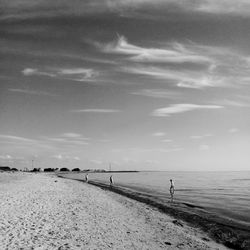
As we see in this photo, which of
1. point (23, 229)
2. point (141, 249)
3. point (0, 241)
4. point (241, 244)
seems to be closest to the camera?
point (0, 241)

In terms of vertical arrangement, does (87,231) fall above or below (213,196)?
above

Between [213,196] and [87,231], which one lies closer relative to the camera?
[87,231]

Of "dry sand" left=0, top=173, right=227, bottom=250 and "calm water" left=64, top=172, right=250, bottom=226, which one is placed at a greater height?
"dry sand" left=0, top=173, right=227, bottom=250

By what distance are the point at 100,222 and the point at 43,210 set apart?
185 inches

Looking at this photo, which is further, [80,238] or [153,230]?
[153,230]

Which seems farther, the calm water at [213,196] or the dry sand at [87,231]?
the calm water at [213,196]

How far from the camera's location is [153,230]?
52.3 ft

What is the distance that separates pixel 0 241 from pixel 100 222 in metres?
6.84

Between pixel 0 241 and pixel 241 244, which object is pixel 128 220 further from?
pixel 0 241

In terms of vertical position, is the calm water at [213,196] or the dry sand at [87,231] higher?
the dry sand at [87,231]

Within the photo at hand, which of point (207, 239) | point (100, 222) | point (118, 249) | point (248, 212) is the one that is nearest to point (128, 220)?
point (100, 222)

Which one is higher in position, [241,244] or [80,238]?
[80,238]

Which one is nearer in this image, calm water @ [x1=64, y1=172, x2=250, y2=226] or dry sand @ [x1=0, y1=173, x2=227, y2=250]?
dry sand @ [x1=0, y1=173, x2=227, y2=250]

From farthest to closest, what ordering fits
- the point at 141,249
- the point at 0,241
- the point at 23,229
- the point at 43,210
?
the point at 43,210, the point at 23,229, the point at 141,249, the point at 0,241
